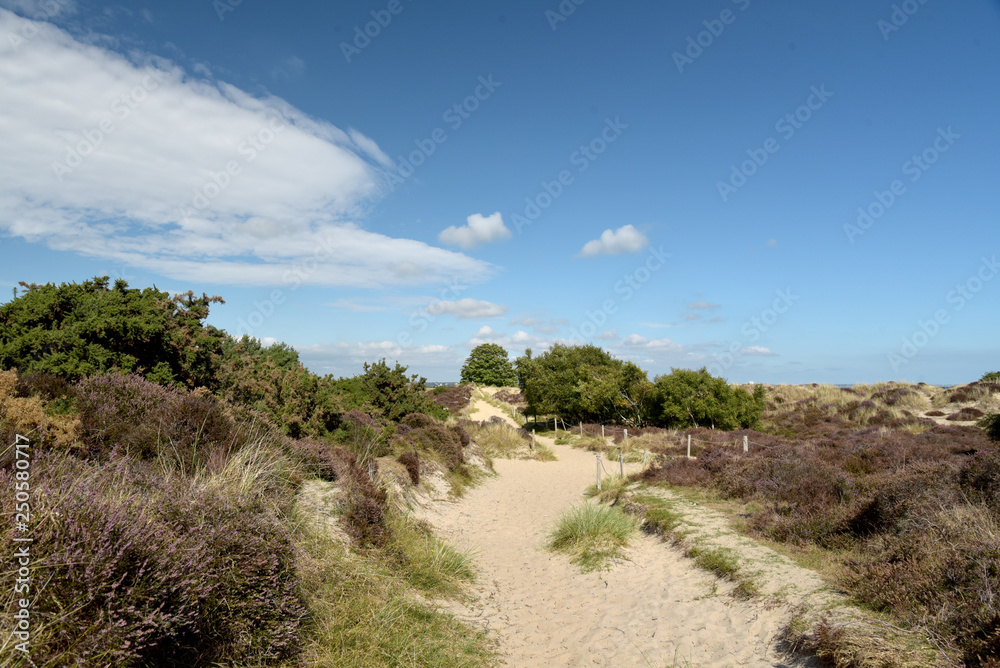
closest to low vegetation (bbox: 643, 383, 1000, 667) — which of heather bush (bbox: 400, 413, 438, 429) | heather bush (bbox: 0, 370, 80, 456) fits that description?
heather bush (bbox: 0, 370, 80, 456)

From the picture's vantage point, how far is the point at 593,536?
995 cm

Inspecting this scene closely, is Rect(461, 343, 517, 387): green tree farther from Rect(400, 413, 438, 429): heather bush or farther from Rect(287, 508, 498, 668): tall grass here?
Rect(287, 508, 498, 668): tall grass

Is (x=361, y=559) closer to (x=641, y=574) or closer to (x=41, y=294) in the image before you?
(x=641, y=574)

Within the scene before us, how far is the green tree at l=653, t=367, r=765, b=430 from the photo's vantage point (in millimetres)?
26500

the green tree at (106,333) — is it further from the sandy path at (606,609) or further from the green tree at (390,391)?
the green tree at (390,391)

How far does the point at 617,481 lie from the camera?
1578 centimetres

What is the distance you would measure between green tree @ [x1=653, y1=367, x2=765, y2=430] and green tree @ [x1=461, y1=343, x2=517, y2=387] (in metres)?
42.2

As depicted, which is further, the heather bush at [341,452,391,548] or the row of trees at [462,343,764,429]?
the row of trees at [462,343,764,429]

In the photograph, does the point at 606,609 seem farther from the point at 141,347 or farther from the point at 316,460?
the point at 141,347

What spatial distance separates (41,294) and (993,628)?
43.3 ft

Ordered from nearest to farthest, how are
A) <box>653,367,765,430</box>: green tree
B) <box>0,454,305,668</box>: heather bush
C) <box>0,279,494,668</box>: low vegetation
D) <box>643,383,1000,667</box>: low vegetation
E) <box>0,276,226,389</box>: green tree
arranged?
<box>0,454,305,668</box>: heather bush
<box>0,279,494,668</box>: low vegetation
<box>643,383,1000,667</box>: low vegetation
<box>0,276,226,389</box>: green tree
<box>653,367,765,430</box>: green tree

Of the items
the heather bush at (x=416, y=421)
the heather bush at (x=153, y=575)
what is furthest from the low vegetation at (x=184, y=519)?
the heather bush at (x=416, y=421)

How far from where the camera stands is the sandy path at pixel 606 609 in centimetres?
587

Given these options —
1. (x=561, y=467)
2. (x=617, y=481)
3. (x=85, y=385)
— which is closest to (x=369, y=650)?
(x=85, y=385)
